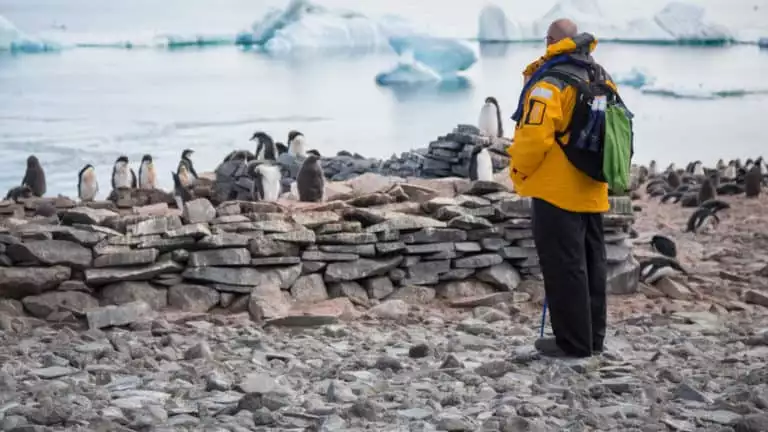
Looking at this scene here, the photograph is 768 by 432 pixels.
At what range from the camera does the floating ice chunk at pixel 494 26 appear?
14.5 metres

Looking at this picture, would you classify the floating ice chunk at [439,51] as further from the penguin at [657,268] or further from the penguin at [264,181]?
the penguin at [657,268]

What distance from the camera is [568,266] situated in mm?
4023

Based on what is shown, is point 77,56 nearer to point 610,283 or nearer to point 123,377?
point 610,283

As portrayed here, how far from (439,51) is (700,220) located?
7027mm

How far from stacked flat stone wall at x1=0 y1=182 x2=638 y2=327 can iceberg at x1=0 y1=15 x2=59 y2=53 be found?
611cm

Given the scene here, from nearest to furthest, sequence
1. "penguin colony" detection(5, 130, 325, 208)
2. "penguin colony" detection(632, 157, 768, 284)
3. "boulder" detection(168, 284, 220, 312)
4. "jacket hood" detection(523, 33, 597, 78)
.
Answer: "jacket hood" detection(523, 33, 597, 78), "boulder" detection(168, 284, 220, 312), "penguin colony" detection(632, 157, 768, 284), "penguin colony" detection(5, 130, 325, 208)

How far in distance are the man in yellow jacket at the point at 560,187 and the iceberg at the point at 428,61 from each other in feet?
35.2

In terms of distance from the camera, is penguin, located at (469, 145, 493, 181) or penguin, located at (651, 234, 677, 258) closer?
penguin, located at (651, 234, 677, 258)

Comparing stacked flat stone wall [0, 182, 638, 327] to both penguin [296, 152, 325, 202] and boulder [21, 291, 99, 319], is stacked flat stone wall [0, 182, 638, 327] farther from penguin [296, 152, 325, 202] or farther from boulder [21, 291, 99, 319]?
penguin [296, 152, 325, 202]

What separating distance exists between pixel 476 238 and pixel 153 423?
3.20m

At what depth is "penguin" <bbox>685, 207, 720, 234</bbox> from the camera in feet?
30.9

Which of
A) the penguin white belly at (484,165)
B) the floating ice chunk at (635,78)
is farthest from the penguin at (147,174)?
the floating ice chunk at (635,78)

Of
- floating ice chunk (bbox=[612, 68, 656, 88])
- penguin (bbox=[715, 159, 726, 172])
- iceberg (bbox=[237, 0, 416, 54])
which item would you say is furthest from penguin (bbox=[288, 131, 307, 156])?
penguin (bbox=[715, 159, 726, 172])

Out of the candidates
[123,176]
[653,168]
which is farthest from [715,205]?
[123,176]
